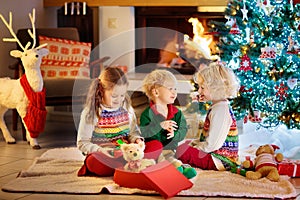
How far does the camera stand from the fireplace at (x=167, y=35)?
591 cm

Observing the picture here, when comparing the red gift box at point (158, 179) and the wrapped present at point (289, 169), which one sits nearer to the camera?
the red gift box at point (158, 179)

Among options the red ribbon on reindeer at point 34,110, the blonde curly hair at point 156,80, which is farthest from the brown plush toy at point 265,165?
the red ribbon on reindeer at point 34,110

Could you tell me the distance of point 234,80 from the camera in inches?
144

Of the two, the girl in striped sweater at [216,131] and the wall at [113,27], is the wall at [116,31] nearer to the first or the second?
the wall at [113,27]

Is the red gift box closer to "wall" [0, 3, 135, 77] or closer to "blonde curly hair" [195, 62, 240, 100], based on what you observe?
"blonde curly hair" [195, 62, 240, 100]

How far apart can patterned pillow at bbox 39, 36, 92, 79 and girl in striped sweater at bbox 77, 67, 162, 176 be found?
5.58ft

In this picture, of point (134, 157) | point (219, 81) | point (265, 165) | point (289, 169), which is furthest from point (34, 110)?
point (289, 169)

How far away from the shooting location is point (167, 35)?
618 centimetres

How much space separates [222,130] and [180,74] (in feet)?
7.48

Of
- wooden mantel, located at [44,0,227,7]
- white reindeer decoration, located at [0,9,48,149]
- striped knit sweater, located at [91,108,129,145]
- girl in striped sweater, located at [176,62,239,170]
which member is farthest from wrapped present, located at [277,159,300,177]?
wooden mantel, located at [44,0,227,7]

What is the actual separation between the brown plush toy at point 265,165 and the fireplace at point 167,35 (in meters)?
2.13

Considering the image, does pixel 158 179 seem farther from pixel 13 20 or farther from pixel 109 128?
pixel 13 20

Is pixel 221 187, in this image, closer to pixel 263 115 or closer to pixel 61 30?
pixel 263 115

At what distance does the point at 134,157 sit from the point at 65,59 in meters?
2.21
